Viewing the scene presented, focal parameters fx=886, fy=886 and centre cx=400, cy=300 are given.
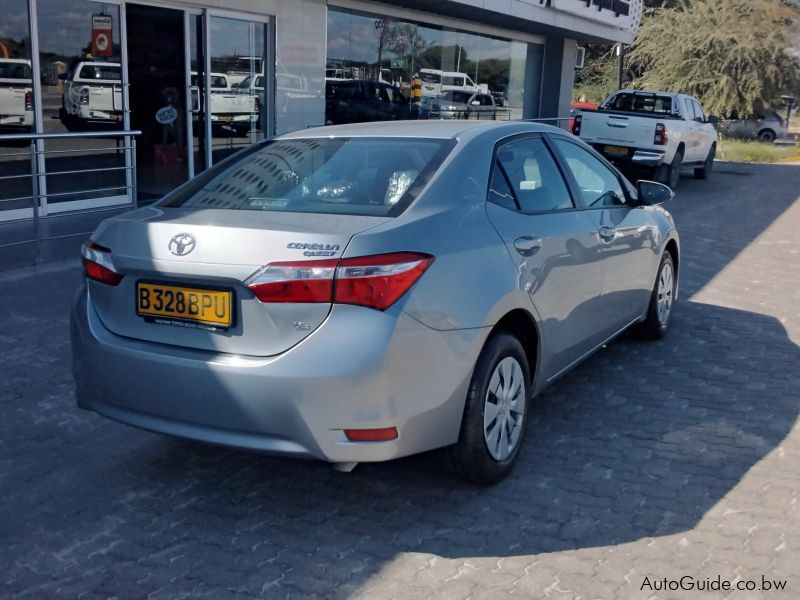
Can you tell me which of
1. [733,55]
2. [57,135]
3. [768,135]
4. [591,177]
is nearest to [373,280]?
[591,177]

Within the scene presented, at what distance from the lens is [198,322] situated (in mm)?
3486

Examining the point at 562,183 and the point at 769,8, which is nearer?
the point at 562,183

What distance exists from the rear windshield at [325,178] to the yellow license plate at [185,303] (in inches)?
22.3

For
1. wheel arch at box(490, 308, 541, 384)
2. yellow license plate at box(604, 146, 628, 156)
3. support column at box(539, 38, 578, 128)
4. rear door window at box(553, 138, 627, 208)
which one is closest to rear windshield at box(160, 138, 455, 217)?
wheel arch at box(490, 308, 541, 384)

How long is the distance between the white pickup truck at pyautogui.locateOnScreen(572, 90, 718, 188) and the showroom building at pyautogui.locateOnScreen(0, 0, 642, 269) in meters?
2.75

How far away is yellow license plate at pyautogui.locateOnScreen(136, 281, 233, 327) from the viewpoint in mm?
3418

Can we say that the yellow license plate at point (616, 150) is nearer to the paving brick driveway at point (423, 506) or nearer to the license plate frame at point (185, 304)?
the paving brick driveway at point (423, 506)

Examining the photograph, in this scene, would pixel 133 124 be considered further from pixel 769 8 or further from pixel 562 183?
pixel 769 8

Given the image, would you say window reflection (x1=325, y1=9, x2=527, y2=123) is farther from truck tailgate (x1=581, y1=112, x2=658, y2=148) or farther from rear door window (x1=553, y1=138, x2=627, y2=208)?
rear door window (x1=553, y1=138, x2=627, y2=208)

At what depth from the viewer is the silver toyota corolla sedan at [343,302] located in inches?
130

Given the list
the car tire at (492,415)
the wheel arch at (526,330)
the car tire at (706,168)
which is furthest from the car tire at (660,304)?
the car tire at (706,168)

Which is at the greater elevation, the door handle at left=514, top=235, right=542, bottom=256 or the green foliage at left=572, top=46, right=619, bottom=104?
the green foliage at left=572, top=46, right=619, bottom=104

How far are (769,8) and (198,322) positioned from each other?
32707mm

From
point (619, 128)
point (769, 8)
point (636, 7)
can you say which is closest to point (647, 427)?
point (619, 128)
